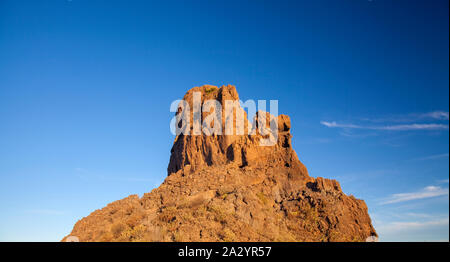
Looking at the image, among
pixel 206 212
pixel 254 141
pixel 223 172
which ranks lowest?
pixel 206 212

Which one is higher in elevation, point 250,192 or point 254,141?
point 254,141

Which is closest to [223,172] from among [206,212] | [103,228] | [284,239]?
[206,212]

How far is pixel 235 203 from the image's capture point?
40656 millimetres

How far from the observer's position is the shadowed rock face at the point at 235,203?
124ft

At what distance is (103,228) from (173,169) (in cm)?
2045

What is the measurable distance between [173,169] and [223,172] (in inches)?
566

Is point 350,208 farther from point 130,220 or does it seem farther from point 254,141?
point 130,220

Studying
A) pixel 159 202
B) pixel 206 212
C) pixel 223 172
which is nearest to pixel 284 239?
pixel 206 212

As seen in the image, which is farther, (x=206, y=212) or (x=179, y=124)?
(x=179, y=124)

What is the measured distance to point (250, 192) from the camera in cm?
4284

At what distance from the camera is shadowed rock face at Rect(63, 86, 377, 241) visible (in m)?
37.9
